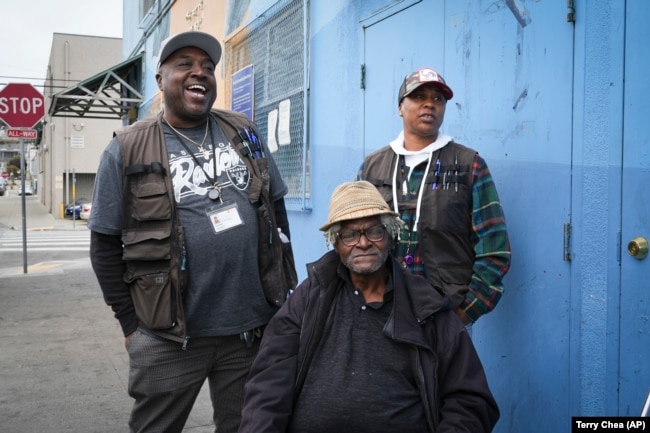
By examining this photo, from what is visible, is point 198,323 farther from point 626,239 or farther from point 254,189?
point 626,239

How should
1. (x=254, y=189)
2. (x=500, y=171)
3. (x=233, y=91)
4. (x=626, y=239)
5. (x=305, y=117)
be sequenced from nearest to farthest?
(x=626, y=239), (x=254, y=189), (x=500, y=171), (x=305, y=117), (x=233, y=91)

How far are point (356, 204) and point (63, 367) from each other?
3993 millimetres

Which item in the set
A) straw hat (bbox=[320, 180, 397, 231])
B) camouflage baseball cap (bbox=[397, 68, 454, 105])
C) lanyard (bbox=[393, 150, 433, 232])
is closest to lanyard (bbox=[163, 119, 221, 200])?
straw hat (bbox=[320, 180, 397, 231])

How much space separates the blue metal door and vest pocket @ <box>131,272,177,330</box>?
1818 millimetres

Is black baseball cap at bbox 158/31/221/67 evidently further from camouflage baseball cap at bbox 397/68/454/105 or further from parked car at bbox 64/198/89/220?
parked car at bbox 64/198/89/220

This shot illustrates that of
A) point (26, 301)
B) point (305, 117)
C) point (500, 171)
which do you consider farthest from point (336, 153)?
point (26, 301)

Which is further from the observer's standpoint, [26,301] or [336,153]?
[26,301]

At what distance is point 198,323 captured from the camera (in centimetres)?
265

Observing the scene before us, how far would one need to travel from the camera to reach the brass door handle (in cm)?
248

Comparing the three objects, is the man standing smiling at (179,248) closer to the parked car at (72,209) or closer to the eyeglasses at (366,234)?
the eyeglasses at (366,234)

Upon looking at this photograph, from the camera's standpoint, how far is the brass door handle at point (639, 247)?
2.48 meters

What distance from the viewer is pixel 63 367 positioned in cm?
538

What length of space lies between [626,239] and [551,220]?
420mm

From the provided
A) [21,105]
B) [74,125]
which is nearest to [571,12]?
[21,105]
